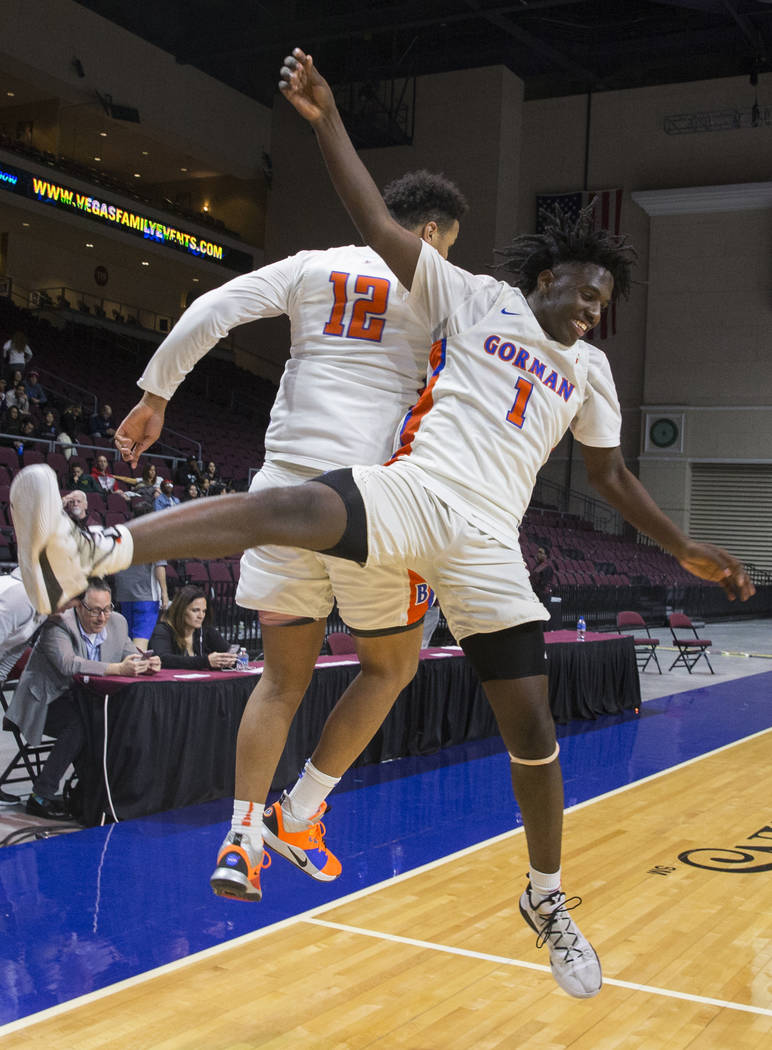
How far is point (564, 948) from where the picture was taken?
8.43 ft

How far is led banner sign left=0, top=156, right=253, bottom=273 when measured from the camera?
19.3 meters

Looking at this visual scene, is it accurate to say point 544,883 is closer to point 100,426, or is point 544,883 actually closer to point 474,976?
point 474,976

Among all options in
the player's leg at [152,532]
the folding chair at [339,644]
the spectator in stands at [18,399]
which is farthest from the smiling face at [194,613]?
the spectator in stands at [18,399]

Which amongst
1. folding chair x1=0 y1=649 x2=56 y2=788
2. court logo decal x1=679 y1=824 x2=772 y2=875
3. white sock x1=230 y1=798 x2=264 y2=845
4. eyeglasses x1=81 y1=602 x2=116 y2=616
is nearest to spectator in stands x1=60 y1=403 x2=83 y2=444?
folding chair x1=0 y1=649 x2=56 y2=788

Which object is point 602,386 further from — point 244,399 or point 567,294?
point 244,399

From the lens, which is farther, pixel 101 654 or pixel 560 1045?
pixel 101 654

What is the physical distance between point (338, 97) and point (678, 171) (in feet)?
25.3

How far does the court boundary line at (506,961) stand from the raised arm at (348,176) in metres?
2.24

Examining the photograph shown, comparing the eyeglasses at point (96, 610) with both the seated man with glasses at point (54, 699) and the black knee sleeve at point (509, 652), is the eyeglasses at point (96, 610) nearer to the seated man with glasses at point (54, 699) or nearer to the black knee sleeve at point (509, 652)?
the seated man with glasses at point (54, 699)

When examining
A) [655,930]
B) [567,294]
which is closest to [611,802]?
[655,930]

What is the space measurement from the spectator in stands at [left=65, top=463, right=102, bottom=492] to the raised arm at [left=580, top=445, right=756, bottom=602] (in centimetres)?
883

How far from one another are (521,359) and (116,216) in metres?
20.4

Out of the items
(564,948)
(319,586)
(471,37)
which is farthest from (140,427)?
(471,37)

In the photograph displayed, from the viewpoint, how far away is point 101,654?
5609 mm
